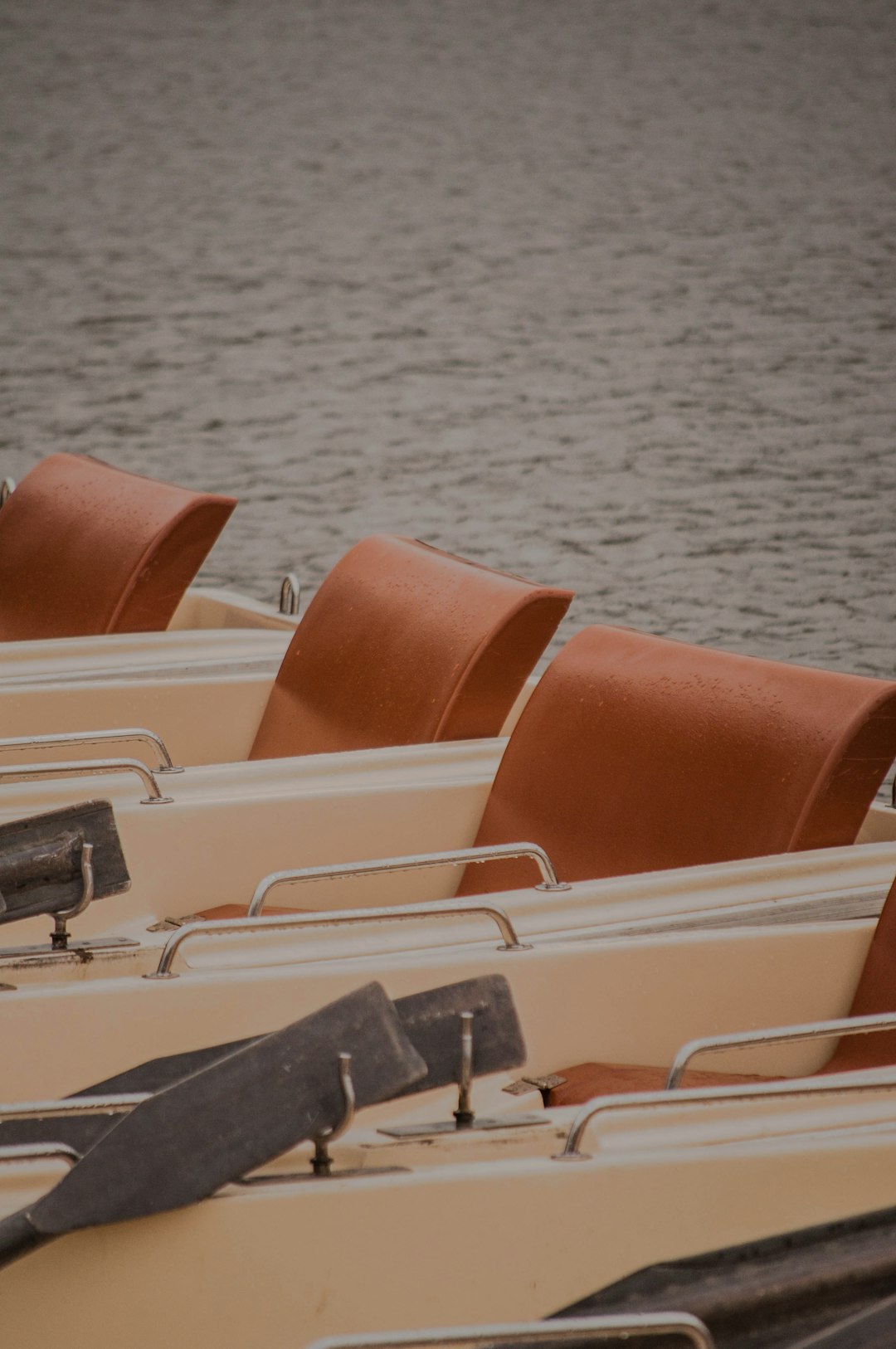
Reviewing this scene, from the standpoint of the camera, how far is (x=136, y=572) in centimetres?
282

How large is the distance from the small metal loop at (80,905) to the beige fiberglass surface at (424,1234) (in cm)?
44

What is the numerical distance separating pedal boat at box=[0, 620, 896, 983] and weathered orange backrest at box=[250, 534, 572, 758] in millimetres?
87

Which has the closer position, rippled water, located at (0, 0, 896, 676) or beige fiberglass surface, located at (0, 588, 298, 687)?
beige fiberglass surface, located at (0, 588, 298, 687)

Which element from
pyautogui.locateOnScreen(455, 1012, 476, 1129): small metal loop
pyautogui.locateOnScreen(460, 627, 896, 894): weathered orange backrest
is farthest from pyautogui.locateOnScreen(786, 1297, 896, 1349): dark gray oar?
pyautogui.locateOnScreen(460, 627, 896, 894): weathered orange backrest

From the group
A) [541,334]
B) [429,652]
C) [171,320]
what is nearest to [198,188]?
[171,320]

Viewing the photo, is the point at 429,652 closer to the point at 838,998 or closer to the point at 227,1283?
the point at 838,998

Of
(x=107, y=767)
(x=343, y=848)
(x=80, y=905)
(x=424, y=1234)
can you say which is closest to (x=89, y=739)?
(x=107, y=767)

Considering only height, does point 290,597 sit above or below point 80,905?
below

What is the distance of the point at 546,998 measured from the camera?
1506 millimetres

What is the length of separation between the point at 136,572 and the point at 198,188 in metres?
5.13

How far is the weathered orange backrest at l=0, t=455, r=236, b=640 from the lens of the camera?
112 inches

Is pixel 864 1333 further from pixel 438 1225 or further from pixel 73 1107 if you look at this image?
pixel 73 1107

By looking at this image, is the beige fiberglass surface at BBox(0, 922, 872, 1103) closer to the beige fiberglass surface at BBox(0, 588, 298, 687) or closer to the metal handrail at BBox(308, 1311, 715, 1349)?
the metal handrail at BBox(308, 1311, 715, 1349)

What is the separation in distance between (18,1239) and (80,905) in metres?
0.54
